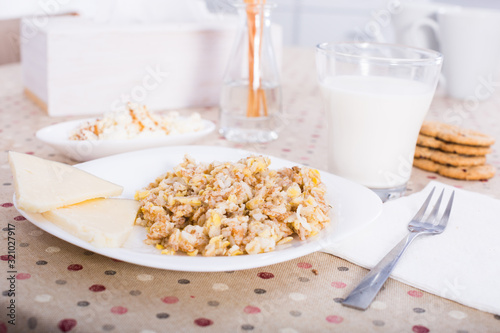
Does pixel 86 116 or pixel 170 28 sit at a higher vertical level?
pixel 170 28

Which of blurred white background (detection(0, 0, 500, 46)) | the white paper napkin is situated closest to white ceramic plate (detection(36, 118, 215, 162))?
the white paper napkin

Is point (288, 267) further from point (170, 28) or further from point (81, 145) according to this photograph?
point (170, 28)

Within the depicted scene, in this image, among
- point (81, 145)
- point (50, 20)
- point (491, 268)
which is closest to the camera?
point (491, 268)

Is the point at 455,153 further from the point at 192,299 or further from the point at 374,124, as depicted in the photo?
the point at 192,299

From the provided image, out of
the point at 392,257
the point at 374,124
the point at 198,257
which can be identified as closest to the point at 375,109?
the point at 374,124

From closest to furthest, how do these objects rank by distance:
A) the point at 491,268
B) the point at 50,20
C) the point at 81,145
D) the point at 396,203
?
the point at 491,268 → the point at 396,203 → the point at 81,145 → the point at 50,20

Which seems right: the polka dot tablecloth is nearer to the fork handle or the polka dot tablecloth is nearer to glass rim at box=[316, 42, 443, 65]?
the fork handle

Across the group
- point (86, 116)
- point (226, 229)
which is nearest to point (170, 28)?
point (86, 116)
